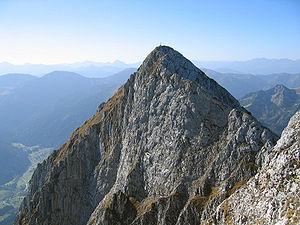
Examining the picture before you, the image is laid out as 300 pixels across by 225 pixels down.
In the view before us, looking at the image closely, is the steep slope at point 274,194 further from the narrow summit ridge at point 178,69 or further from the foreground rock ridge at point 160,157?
the narrow summit ridge at point 178,69

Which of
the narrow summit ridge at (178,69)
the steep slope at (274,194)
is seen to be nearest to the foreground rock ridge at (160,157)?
the narrow summit ridge at (178,69)

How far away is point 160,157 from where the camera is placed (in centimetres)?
6044

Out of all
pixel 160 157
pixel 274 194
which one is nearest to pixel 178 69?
pixel 160 157

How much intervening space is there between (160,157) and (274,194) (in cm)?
3239

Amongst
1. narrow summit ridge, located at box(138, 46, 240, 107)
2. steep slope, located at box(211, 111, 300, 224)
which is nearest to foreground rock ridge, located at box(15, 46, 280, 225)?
narrow summit ridge, located at box(138, 46, 240, 107)

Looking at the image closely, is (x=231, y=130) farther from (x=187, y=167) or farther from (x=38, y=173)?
(x=38, y=173)

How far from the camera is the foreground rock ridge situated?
4628cm

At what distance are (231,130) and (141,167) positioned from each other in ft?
86.6

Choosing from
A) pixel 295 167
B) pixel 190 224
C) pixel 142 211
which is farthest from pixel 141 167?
pixel 295 167

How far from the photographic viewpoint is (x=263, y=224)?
30219 millimetres

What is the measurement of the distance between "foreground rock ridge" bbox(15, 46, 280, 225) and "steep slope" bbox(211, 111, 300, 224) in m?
2.30

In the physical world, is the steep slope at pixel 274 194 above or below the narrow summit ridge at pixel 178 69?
below

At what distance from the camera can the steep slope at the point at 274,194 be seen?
28.6 meters

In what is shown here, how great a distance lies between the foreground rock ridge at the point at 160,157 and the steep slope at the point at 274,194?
2298 mm
